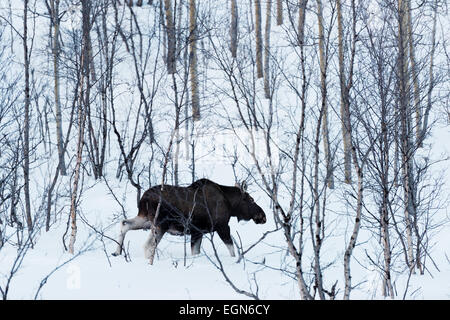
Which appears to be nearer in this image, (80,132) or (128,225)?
(80,132)

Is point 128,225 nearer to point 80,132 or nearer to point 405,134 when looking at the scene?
point 80,132

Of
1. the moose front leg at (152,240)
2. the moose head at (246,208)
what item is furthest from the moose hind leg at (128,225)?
the moose head at (246,208)

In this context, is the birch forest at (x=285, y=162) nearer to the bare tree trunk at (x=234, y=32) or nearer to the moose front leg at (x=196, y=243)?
the bare tree trunk at (x=234, y=32)

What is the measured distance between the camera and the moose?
32.9 ft

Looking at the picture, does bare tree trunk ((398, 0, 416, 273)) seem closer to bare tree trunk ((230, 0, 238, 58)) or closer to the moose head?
bare tree trunk ((230, 0, 238, 58))

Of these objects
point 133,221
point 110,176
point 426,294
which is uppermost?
point 110,176

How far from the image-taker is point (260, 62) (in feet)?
87.0

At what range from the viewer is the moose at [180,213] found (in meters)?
10.0

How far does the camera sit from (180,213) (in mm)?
9906

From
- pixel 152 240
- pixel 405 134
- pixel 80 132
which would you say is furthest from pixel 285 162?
pixel 80 132
